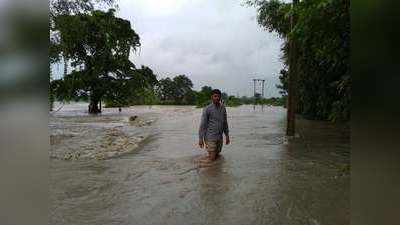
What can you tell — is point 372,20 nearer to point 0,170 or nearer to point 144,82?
point 0,170

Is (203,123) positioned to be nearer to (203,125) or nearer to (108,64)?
(203,125)

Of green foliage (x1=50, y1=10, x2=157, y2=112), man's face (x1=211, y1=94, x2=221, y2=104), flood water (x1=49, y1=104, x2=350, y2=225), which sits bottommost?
flood water (x1=49, y1=104, x2=350, y2=225)

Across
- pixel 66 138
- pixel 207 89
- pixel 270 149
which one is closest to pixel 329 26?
pixel 270 149

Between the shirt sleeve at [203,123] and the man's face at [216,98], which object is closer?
the man's face at [216,98]

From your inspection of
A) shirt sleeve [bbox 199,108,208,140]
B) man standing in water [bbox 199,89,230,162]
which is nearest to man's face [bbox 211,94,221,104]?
man standing in water [bbox 199,89,230,162]

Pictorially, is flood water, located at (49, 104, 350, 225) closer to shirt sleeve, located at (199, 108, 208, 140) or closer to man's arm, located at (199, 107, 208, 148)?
man's arm, located at (199, 107, 208, 148)

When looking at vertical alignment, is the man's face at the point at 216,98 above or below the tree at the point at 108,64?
below

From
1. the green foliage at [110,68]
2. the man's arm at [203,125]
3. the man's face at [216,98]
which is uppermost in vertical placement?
the green foliage at [110,68]

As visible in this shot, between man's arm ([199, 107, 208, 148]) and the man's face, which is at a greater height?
the man's face

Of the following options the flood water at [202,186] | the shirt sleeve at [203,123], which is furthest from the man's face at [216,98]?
the flood water at [202,186]

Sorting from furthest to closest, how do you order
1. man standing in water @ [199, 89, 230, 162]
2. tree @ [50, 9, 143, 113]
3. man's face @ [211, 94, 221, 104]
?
1. tree @ [50, 9, 143, 113]
2. man standing in water @ [199, 89, 230, 162]
3. man's face @ [211, 94, 221, 104]

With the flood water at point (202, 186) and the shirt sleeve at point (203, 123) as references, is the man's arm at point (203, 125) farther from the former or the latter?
the flood water at point (202, 186)

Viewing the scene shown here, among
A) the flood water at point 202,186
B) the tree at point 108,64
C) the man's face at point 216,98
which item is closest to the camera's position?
the flood water at point 202,186

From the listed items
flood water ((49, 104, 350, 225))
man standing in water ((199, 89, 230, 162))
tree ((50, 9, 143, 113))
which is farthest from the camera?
tree ((50, 9, 143, 113))
